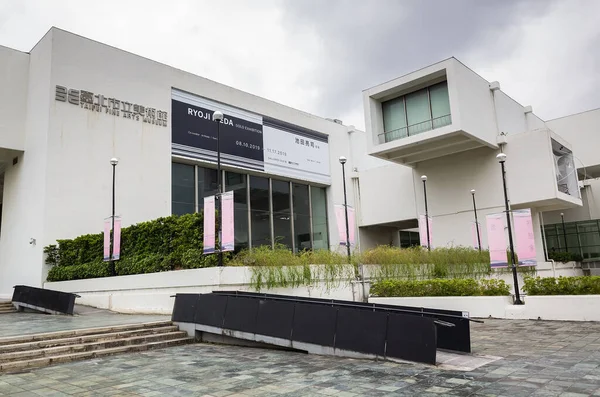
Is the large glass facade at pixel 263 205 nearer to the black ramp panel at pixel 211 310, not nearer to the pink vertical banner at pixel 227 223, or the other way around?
the pink vertical banner at pixel 227 223

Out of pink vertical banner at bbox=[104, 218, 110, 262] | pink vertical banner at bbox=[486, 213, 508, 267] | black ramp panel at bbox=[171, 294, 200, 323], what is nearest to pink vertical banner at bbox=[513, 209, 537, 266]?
pink vertical banner at bbox=[486, 213, 508, 267]

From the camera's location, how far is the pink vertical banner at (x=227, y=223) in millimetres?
11883

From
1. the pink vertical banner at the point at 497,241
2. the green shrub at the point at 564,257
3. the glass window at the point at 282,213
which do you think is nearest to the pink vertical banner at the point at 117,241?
the glass window at the point at 282,213

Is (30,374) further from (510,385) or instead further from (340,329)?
(510,385)

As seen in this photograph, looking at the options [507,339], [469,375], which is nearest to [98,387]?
[469,375]

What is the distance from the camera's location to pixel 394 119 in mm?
24328

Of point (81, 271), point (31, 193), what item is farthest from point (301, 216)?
point (31, 193)

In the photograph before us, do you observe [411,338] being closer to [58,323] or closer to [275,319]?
[275,319]

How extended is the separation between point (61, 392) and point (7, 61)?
18328mm

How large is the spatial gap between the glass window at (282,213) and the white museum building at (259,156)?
3.3 inches

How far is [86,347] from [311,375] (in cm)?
A: 448

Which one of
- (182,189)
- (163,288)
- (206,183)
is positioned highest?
(206,183)

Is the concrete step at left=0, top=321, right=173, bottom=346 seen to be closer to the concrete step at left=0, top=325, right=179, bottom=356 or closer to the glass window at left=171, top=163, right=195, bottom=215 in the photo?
the concrete step at left=0, top=325, right=179, bottom=356

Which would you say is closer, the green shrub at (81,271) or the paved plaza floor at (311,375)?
→ the paved plaza floor at (311,375)
